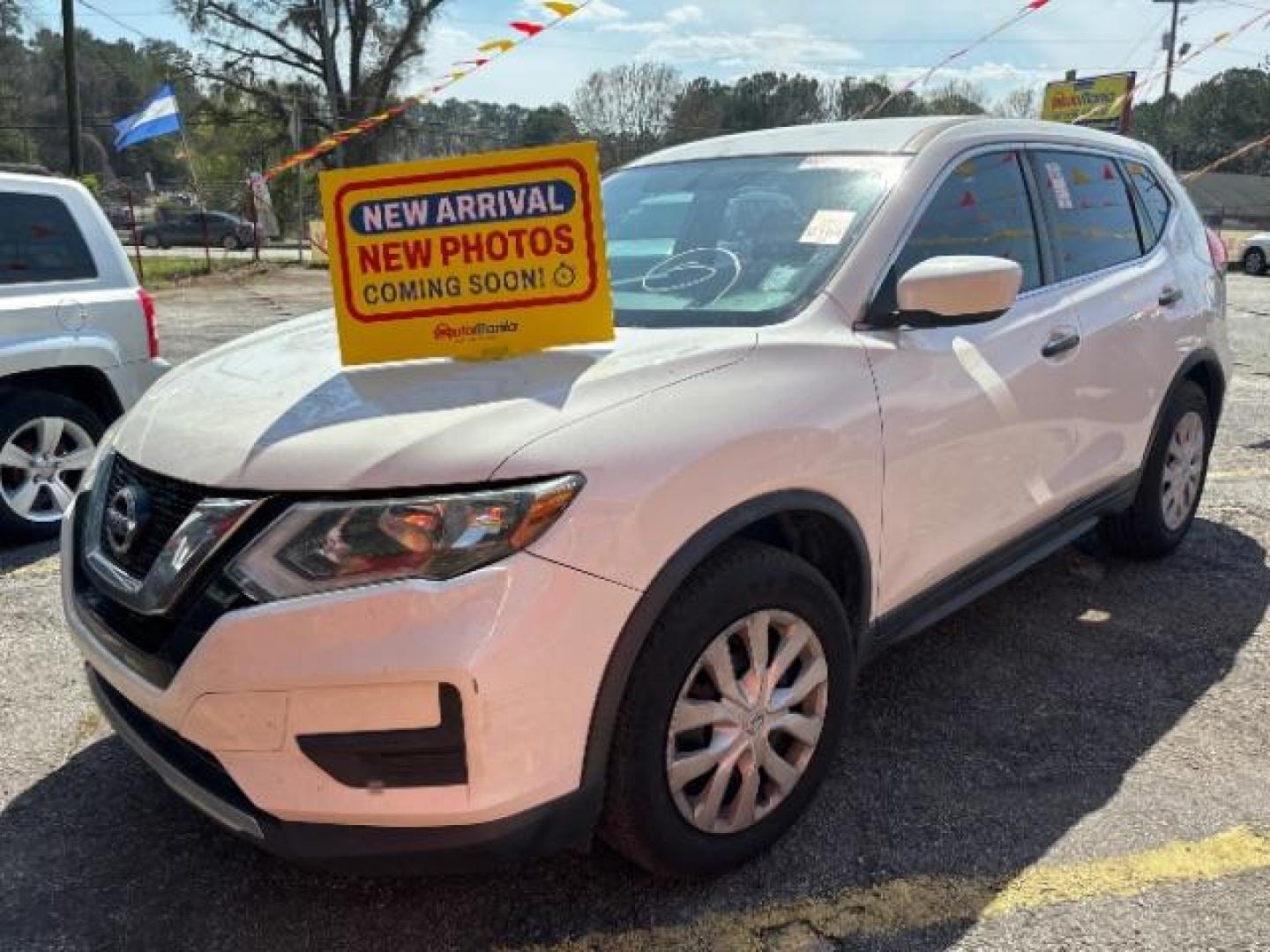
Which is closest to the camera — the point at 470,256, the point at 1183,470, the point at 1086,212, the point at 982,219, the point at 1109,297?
the point at 470,256

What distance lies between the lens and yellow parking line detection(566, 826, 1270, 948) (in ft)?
7.55

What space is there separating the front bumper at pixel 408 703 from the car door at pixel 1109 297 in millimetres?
2184

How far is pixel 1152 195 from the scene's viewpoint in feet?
14.4

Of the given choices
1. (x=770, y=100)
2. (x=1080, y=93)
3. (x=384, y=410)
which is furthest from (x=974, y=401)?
(x=770, y=100)

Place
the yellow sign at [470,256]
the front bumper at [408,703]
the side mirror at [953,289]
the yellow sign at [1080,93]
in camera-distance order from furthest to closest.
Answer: the yellow sign at [1080,93] < the side mirror at [953,289] < the yellow sign at [470,256] < the front bumper at [408,703]

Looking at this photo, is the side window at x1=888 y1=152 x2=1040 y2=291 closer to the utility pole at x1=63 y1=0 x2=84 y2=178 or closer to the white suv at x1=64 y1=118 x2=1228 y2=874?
the white suv at x1=64 y1=118 x2=1228 y2=874

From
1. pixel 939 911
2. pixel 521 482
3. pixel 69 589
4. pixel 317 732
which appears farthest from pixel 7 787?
pixel 939 911

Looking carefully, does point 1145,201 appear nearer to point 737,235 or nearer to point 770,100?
point 737,235

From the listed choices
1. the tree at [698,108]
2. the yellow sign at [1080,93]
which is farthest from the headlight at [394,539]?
the tree at [698,108]

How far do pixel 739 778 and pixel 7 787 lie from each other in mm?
2025

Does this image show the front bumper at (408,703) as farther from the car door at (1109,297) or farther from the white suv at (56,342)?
the white suv at (56,342)

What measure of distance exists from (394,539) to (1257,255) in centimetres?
2663

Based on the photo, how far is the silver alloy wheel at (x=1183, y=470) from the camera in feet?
14.3

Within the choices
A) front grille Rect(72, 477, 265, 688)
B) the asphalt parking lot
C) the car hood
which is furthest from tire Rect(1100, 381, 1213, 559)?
front grille Rect(72, 477, 265, 688)
